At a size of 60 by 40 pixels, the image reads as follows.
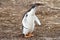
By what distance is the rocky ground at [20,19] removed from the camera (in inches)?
187

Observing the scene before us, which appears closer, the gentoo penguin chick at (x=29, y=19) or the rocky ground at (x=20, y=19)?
the gentoo penguin chick at (x=29, y=19)

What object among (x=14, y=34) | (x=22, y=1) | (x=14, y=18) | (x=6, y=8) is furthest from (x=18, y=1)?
(x=14, y=34)

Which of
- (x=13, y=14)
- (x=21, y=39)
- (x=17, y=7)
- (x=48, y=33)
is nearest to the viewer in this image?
(x=21, y=39)

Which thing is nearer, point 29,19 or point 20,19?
point 29,19

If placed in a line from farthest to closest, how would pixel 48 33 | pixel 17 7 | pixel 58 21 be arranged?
pixel 17 7
pixel 58 21
pixel 48 33

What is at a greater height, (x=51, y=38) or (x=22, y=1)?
(x=22, y=1)

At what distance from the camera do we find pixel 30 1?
22.9 ft

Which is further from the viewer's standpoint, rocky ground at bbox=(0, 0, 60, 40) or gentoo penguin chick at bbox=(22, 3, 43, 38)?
rocky ground at bbox=(0, 0, 60, 40)

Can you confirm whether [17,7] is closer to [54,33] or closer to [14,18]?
[14,18]

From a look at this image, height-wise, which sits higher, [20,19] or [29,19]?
[29,19]

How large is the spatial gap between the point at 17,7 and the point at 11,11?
1.37ft

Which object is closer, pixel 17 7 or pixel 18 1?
pixel 17 7

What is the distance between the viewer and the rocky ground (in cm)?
475

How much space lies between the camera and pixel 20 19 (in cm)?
568
